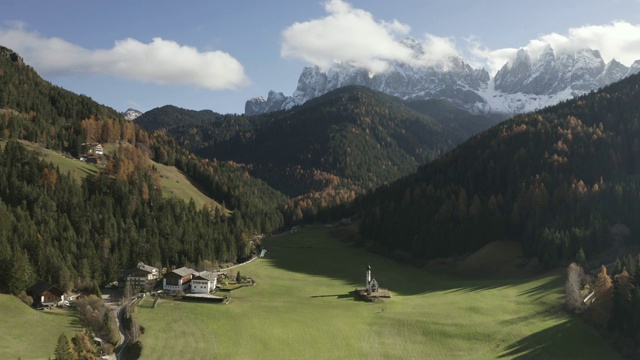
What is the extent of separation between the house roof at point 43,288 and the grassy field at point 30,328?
4056mm

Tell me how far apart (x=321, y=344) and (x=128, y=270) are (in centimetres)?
5174

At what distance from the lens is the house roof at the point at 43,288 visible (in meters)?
93.3

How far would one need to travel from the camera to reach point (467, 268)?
139 m

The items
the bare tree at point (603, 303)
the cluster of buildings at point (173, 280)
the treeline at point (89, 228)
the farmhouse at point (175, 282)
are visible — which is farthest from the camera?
the treeline at point (89, 228)

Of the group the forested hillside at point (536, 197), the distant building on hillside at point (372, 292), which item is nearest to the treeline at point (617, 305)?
the distant building on hillside at point (372, 292)

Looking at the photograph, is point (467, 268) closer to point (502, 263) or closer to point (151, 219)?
point (502, 263)

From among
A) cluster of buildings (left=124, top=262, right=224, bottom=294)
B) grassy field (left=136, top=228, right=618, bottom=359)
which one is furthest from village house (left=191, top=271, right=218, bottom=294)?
grassy field (left=136, top=228, right=618, bottom=359)

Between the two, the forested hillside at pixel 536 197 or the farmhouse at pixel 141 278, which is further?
the forested hillside at pixel 536 197

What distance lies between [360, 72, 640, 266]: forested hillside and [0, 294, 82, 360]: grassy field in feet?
325

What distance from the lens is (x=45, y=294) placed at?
92.8 metres

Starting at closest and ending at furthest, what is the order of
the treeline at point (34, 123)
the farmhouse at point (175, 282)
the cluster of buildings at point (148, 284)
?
the cluster of buildings at point (148, 284) < the farmhouse at point (175, 282) < the treeline at point (34, 123)

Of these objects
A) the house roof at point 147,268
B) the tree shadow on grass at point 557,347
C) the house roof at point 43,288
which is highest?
the house roof at point 147,268

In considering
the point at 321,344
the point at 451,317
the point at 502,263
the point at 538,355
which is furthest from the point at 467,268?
the point at 321,344

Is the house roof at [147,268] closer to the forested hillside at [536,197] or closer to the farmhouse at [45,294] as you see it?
the farmhouse at [45,294]
